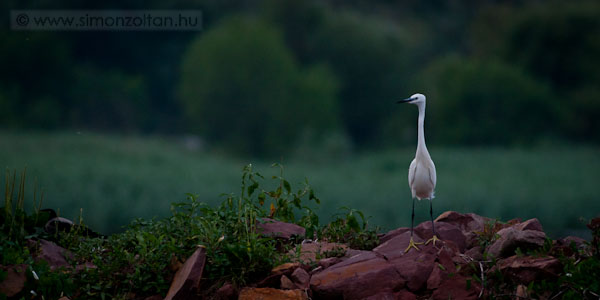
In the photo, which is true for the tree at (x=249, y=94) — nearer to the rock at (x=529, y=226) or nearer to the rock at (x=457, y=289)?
the rock at (x=529, y=226)

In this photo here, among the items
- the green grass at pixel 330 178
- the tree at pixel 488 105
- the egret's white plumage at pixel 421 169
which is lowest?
the green grass at pixel 330 178

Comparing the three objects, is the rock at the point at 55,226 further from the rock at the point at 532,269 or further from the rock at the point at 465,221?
the rock at the point at 532,269

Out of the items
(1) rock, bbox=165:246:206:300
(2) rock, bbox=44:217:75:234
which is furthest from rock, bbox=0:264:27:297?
(1) rock, bbox=165:246:206:300

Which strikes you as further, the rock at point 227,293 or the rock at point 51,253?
the rock at point 51,253

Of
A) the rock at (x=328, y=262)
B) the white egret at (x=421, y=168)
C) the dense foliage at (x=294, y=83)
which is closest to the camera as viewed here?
the rock at (x=328, y=262)

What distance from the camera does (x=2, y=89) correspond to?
4469 centimetres

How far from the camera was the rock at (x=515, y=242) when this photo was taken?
554cm

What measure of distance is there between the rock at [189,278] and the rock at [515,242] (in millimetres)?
2306

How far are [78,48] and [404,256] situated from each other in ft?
146

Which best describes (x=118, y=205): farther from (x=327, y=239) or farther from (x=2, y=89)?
(x=327, y=239)

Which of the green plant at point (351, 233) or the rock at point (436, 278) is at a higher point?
the green plant at point (351, 233)

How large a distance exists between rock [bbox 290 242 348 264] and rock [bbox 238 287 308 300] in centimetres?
35

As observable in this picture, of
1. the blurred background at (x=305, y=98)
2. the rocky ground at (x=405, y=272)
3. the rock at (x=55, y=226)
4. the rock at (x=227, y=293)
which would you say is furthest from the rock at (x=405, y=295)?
the blurred background at (x=305, y=98)

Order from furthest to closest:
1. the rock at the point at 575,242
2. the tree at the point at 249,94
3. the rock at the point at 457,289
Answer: the tree at the point at 249,94 → the rock at the point at 575,242 → the rock at the point at 457,289
